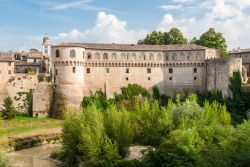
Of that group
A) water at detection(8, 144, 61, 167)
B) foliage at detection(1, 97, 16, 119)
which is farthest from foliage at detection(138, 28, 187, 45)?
water at detection(8, 144, 61, 167)

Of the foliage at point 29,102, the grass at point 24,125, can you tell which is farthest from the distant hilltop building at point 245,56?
the foliage at point 29,102

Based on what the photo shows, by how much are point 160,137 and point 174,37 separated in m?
39.9

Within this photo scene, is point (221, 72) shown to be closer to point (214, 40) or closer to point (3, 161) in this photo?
point (214, 40)

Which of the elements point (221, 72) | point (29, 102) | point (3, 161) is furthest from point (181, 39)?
point (3, 161)

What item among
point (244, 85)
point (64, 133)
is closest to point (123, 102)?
point (244, 85)

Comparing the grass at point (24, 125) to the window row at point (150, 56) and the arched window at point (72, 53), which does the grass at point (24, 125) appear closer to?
the arched window at point (72, 53)

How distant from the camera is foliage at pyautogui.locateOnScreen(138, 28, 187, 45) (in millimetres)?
72938

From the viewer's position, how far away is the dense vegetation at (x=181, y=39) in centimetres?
6763

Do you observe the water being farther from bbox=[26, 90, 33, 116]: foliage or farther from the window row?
the window row

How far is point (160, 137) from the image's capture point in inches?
1416

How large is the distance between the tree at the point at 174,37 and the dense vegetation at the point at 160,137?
31358 mm

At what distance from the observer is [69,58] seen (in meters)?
55.3

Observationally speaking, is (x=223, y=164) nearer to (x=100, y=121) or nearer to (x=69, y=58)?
(x=100, y=121)

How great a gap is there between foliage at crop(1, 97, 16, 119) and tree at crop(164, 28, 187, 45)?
30.9 meters
